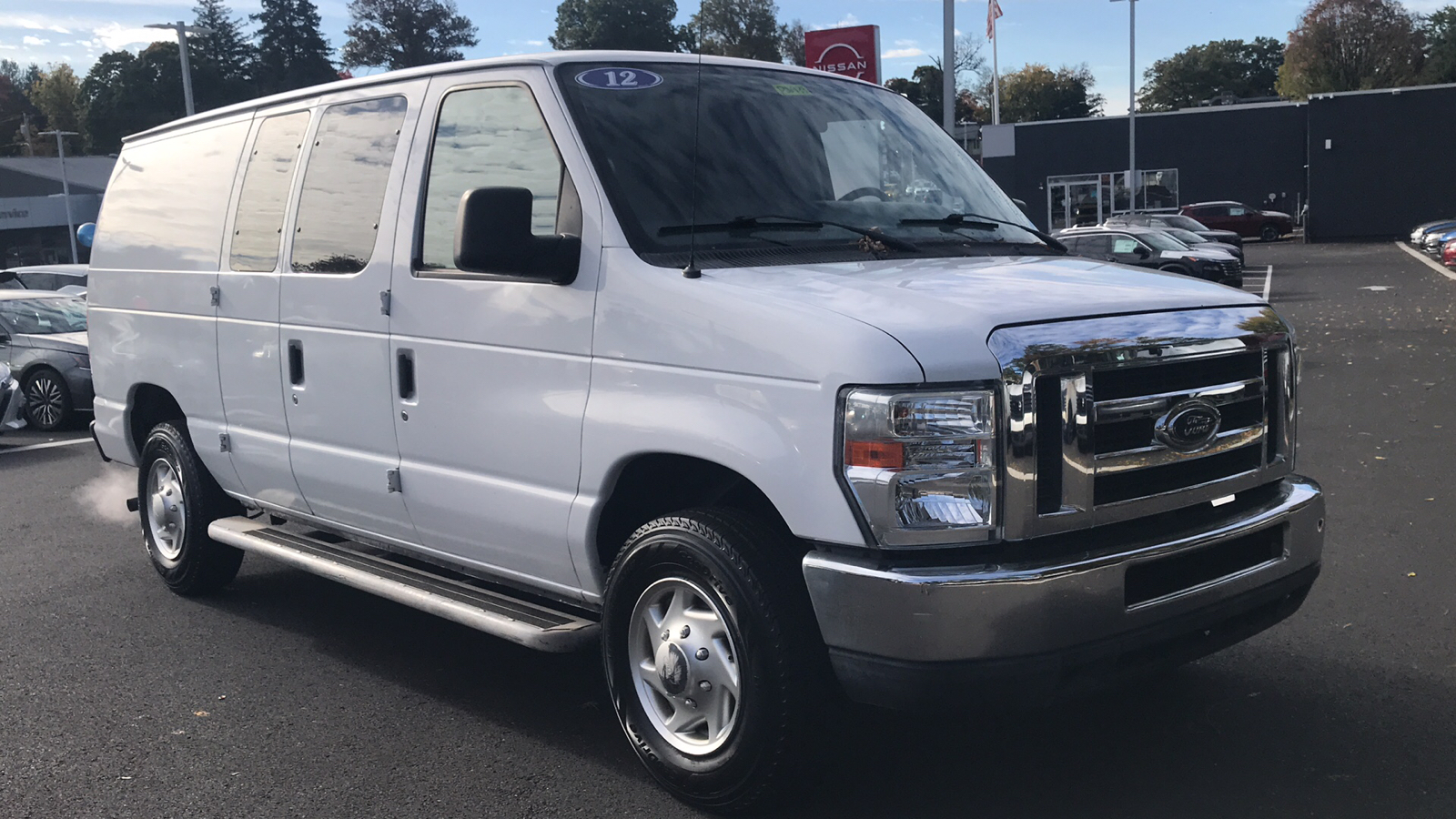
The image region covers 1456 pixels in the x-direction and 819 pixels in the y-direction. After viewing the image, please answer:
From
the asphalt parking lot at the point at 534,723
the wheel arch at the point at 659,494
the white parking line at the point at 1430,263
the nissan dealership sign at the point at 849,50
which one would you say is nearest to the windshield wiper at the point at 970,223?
the wheel arch at the point at 659,494

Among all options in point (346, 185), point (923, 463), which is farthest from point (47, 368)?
point (923, 463)

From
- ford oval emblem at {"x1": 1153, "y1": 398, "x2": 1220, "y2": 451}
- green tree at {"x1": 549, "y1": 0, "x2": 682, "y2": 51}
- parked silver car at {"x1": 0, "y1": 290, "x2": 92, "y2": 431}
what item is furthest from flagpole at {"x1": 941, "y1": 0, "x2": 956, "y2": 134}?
ford oval emblem at {"x1": 1153, "y1": 398, "x2": 1220, "y2": 451}

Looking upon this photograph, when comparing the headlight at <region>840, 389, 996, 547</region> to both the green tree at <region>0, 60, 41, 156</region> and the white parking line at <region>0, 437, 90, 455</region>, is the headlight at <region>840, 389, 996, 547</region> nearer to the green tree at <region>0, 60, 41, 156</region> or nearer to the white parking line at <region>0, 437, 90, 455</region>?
the white parking line at <region>0, 437, 90, 455</region>

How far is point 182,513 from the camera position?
6488mm

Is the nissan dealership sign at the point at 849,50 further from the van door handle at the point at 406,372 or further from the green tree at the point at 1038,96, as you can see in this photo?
the green tree at the point at 1038,96

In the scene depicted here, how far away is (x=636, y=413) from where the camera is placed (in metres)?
3.93

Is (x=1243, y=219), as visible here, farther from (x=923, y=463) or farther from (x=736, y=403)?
(x=923, y=463)

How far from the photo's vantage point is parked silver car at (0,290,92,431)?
1450cm

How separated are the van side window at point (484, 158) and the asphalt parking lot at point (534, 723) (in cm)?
170

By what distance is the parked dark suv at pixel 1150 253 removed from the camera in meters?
25.8

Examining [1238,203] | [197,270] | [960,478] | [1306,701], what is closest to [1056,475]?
[960,478]

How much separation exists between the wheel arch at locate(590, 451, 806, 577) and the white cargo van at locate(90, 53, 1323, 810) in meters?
0.01

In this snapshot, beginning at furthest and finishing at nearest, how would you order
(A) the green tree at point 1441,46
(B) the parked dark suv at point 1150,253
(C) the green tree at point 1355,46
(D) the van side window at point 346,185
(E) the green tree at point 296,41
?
(A) the green tree at point 1441,46 < (C) the green tree at point 1355,46 < (E) the green tree at point 296,41 < (B) the parked dark suv at point 1150,253 < (D) the van side window at point 346,185

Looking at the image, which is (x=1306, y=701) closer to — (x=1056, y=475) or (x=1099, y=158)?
(x=1056, y=475)
